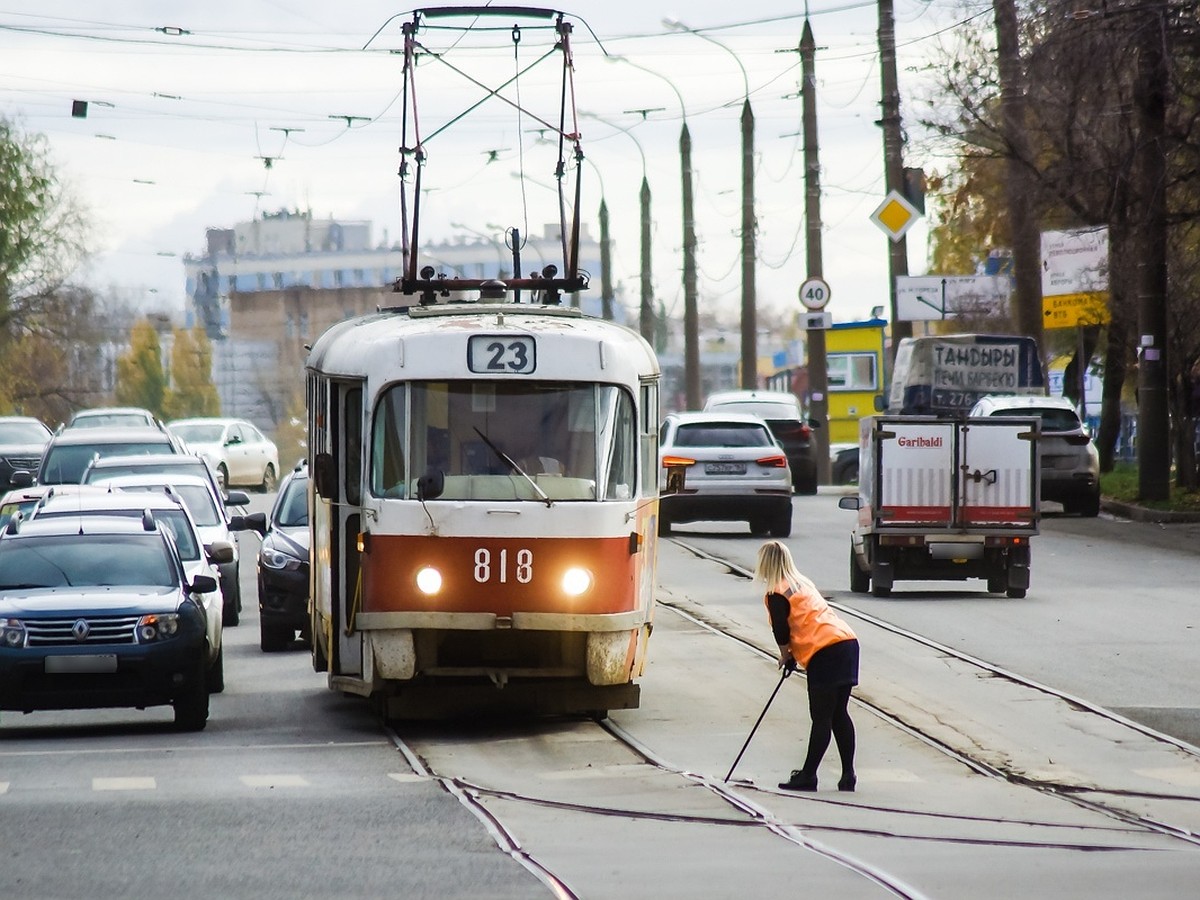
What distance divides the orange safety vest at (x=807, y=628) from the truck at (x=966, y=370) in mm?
27811

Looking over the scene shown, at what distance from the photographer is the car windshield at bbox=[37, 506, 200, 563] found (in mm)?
17203

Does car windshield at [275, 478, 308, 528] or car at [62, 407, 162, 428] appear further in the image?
car at [62, 407, 162, 428]

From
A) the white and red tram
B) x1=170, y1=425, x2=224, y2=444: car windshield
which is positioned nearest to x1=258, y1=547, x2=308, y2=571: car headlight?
the white and red tram

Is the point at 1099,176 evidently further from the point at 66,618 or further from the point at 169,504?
the point at 66,618

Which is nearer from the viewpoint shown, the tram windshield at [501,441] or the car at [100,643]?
the tram windshield at [501,441]

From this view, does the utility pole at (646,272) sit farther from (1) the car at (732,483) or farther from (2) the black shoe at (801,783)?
(2) the black shoe at (801,783)

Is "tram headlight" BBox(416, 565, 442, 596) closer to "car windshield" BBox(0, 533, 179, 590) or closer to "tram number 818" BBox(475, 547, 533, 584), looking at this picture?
"tram number 818" BBox(475, 547, 533, 584)

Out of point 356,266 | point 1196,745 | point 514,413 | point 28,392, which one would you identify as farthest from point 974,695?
point 356,266

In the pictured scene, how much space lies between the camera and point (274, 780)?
11789mm

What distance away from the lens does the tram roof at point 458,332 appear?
13367mm

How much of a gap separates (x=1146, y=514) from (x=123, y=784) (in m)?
22.7

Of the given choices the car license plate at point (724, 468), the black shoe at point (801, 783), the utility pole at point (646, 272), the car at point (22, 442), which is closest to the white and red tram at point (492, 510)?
the black shoe at point (801, 783)

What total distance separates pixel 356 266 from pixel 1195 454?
455ft

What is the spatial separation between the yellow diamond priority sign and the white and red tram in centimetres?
2728
